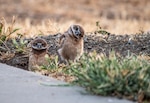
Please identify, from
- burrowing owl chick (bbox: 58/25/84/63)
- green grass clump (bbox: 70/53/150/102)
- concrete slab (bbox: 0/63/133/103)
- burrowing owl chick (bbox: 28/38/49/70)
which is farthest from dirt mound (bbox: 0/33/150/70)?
green grass clump (bbox: 70/53/150/102)

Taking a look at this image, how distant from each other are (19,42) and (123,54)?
1.73 m

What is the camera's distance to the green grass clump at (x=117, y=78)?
232 inches

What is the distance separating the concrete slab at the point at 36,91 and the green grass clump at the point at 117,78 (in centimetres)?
10

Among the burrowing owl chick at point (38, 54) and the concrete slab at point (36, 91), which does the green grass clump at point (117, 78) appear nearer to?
the concrete slab at point (36, 91)

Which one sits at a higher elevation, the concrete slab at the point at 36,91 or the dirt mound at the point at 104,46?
the dirt mound at the point at 104,46

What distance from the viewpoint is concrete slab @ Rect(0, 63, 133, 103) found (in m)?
5.92

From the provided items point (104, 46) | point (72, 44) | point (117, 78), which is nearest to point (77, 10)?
point (104, 46)

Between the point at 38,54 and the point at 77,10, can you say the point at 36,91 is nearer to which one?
the point at 38,54

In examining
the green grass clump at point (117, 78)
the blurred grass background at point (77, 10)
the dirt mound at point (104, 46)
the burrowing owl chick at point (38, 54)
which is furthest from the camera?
the blurred grass background at point (77, 10)

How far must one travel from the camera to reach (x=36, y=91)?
247 inches

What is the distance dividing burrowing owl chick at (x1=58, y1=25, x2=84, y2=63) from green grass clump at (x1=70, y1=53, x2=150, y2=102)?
1969 millimetres

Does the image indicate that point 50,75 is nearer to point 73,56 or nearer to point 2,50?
point 73,56

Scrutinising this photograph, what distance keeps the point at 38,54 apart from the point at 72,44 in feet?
1.67

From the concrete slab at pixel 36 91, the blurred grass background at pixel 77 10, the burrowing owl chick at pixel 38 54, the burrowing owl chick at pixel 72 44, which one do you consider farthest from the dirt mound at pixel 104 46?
the blurred grass background at pixel 77 10
